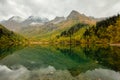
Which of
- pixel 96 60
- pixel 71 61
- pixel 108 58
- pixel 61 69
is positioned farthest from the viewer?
pixel 108 58

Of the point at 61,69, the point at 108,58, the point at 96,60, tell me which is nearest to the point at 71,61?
the point at 96,60

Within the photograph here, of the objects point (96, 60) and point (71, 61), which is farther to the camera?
point (71, 61)

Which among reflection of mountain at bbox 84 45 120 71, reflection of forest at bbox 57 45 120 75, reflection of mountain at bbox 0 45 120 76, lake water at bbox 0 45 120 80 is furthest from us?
reflection of mountain at bbox 84 45 120 71

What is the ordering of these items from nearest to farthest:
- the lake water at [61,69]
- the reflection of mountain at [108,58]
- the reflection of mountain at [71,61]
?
the lake water at [61,69], the reflection of mountain at [71,61], the reflection of mountain at [108,58]

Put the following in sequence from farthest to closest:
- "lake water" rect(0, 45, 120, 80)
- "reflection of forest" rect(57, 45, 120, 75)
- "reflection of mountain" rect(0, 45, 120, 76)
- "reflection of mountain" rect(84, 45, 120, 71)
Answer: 1. "reflection of mountain" rect(84, 45, 120, 71)
2. "reflection of mountain" rect(0, 45, 120, 76)
3. "reflection of forest" rect(57, 45, 120, 75)
4. "lake water" rect(0, 45, 120, 80)

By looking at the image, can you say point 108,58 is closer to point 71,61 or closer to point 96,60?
point 96,60

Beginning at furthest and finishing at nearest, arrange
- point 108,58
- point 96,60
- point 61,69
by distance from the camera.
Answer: point 108,58 < point 96,60 < point 61,69

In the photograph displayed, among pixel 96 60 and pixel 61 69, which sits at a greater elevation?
pixel 61 69

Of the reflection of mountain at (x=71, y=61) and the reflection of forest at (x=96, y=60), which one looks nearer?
the reflection of forest at (x=96, y=60)

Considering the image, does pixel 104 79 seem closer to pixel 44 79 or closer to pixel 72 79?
pixel 72 79

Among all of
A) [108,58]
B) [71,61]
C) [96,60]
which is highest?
[108,58]

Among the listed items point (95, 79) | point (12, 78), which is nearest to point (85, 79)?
point (95, 79)

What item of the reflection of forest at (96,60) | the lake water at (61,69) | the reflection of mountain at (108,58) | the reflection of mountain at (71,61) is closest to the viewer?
the lake water at (61,69)

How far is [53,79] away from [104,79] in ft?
39.1
